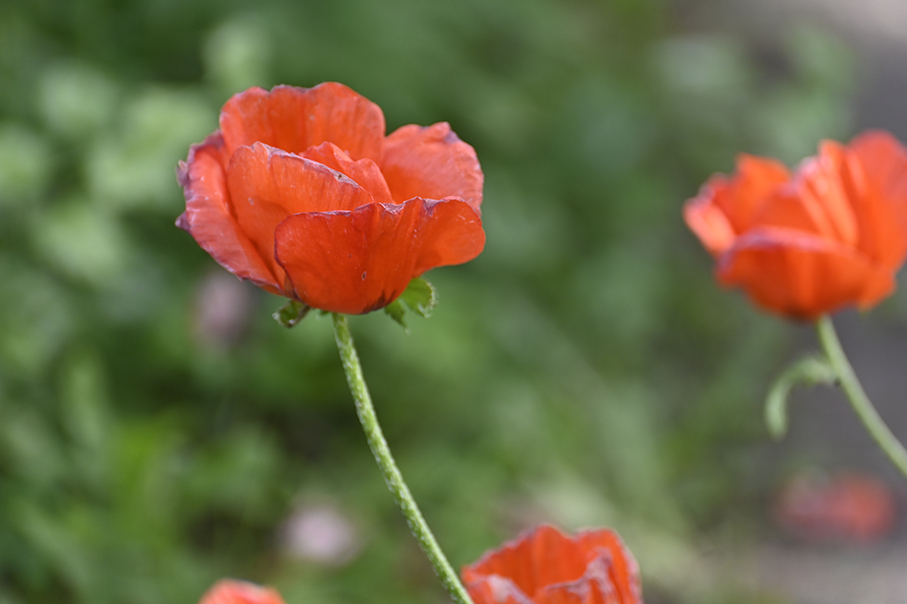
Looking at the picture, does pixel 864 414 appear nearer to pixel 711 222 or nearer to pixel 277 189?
pixel 711 222

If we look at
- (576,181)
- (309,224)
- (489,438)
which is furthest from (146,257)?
(309,224)

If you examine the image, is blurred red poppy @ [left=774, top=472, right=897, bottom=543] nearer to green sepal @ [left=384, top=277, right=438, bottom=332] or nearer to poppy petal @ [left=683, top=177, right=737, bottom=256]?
poppy petal @ [left=683, top=177, right=737, bottom=256]

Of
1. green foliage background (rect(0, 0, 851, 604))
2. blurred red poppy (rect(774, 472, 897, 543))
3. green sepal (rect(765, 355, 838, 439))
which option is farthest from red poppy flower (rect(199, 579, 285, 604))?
blurred red poppy (rect(774, 472, 897, 543))

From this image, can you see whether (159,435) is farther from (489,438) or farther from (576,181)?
(576,181)

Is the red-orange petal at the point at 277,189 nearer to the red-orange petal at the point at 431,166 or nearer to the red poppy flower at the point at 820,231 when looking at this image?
the red-orange petal at the point at 431,166

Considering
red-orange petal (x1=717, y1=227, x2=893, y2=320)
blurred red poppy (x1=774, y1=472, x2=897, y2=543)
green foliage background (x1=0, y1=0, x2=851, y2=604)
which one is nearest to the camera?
red-orange petal (x1=717, y1=227, x2=893, y2=320)
